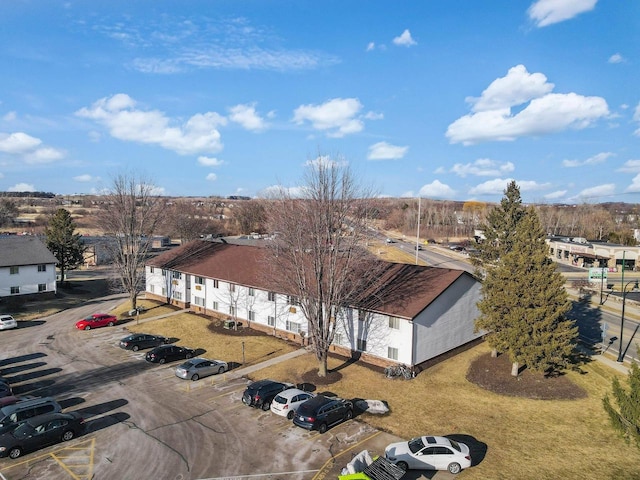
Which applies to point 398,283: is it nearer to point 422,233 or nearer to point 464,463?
point 464,463

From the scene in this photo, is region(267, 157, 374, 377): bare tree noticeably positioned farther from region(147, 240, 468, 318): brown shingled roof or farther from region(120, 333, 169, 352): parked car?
region(120, 333, 169, 352): parked car

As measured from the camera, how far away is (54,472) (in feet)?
61.9

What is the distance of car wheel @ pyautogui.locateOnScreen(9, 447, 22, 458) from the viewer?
65.1 ft

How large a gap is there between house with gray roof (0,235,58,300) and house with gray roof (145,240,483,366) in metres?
22.2

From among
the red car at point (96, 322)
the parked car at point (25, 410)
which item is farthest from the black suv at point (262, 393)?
the red car at point (96, 322)

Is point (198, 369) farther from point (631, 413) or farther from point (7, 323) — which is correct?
point (7, 323)

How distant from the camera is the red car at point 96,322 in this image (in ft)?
140

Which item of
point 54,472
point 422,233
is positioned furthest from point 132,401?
point 422,233

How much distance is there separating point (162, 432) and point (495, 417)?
61.2ft

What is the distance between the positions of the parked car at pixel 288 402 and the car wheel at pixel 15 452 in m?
12.4

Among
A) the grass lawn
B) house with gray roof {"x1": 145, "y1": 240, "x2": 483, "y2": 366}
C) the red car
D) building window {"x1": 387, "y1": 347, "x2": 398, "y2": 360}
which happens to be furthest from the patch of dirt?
the red car

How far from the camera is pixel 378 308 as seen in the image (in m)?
32.4

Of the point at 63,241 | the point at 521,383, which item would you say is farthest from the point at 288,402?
the point at 63,241

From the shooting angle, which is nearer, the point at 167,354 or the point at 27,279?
the point at 167,354
